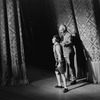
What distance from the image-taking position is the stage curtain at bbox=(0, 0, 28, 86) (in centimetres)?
203

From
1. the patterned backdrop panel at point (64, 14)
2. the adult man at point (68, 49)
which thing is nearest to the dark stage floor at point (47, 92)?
the adult man at point (68, 49)

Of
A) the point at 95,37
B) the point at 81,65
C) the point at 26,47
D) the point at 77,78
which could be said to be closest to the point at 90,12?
the point at 95,37

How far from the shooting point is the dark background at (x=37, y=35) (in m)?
2.87

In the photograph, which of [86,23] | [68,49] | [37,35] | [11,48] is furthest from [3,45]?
[86,23]

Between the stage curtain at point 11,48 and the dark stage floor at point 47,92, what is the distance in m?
0.19

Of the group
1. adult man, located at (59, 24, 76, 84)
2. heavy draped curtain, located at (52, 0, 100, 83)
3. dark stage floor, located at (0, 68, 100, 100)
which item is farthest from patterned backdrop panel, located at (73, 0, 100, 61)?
dark stage floor, located at (0, 68, 100, 100)

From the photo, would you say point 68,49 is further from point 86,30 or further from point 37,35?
point 37,35

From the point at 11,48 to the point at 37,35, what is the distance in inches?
40.7

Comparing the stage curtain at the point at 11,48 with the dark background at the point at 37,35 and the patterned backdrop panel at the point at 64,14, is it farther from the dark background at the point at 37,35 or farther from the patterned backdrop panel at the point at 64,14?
the dark background at the point at 37,35

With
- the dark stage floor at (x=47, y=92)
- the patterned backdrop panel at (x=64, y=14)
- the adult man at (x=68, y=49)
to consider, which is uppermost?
the patterned backdrop panel at (x=64, y=14)

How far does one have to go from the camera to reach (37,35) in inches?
118

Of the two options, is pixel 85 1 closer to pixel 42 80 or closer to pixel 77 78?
pixel 77 78

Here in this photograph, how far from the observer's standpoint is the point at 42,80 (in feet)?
7.21

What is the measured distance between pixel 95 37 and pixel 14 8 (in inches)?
46.0
